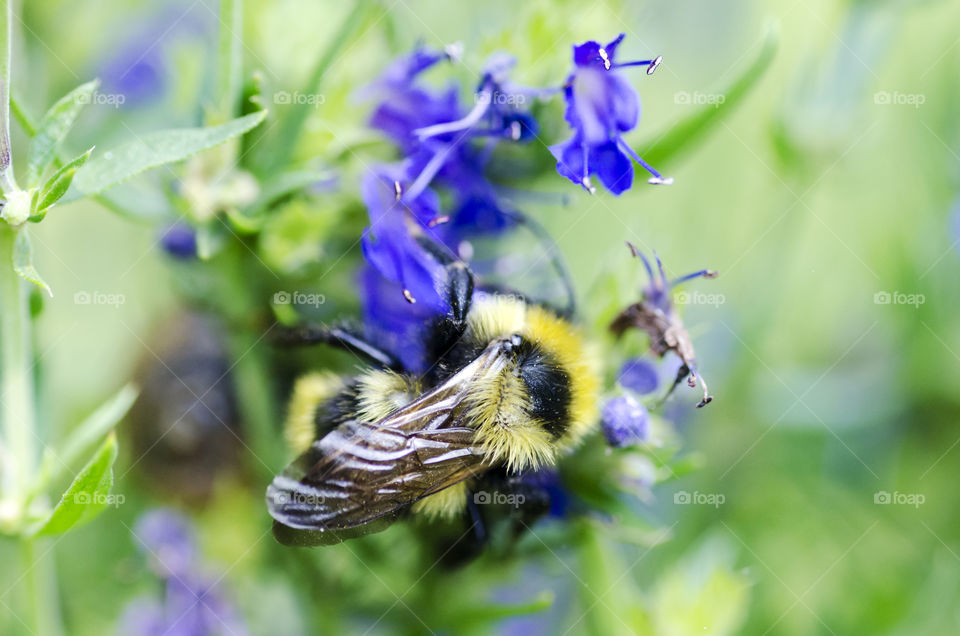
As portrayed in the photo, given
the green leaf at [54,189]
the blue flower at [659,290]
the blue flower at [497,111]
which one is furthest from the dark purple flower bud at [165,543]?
the blue flower at [659,290]

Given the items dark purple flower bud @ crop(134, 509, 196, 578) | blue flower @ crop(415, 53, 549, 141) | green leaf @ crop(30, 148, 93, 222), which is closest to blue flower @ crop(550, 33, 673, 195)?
blue flower @ crop(415, 53, 549, 141)

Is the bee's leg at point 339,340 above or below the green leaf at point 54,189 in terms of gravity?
below

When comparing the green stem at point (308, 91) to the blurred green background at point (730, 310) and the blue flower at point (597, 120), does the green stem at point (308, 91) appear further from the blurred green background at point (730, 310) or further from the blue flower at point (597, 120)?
the blue flower at point (597, 120)

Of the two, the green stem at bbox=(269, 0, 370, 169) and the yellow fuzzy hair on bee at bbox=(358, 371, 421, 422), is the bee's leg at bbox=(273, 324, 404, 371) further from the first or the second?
the green stem at bbox=(269, 0, 370, 169)

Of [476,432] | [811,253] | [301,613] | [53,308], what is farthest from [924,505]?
[53,308]

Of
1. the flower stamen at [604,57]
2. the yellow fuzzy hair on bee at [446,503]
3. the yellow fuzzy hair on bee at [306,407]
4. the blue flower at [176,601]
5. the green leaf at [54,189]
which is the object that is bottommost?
the blue flower at [176,601]
